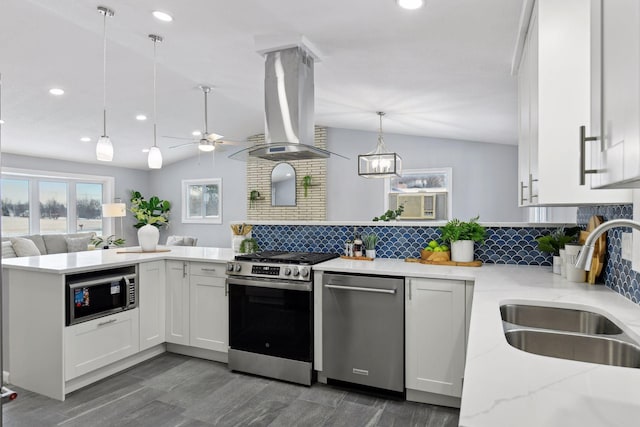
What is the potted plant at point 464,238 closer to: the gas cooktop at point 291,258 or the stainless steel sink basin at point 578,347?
the gas cooktop at point 291,258

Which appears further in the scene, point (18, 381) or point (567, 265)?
point (18, 381)

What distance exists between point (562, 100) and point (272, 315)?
2.25 meters

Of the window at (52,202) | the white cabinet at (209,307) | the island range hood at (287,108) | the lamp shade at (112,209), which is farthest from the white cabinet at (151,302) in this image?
the window at (52,202)

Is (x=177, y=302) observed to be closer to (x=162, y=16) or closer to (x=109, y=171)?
(x=162, y=16)

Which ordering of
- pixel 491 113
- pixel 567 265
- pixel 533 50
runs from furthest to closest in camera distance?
pixel 491 113, pixel 567 265, pixel 533 50

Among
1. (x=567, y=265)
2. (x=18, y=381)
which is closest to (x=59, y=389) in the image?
(x=18, y=381)

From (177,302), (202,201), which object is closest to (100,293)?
(177,302)

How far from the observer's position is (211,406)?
2.57m

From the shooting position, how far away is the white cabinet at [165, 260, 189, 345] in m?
3.38

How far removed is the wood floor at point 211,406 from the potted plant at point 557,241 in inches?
45.7

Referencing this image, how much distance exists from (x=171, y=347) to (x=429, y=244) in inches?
97.0

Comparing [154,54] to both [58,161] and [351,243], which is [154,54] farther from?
[58,161]

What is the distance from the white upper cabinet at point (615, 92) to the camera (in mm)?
590

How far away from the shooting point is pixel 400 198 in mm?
6891
